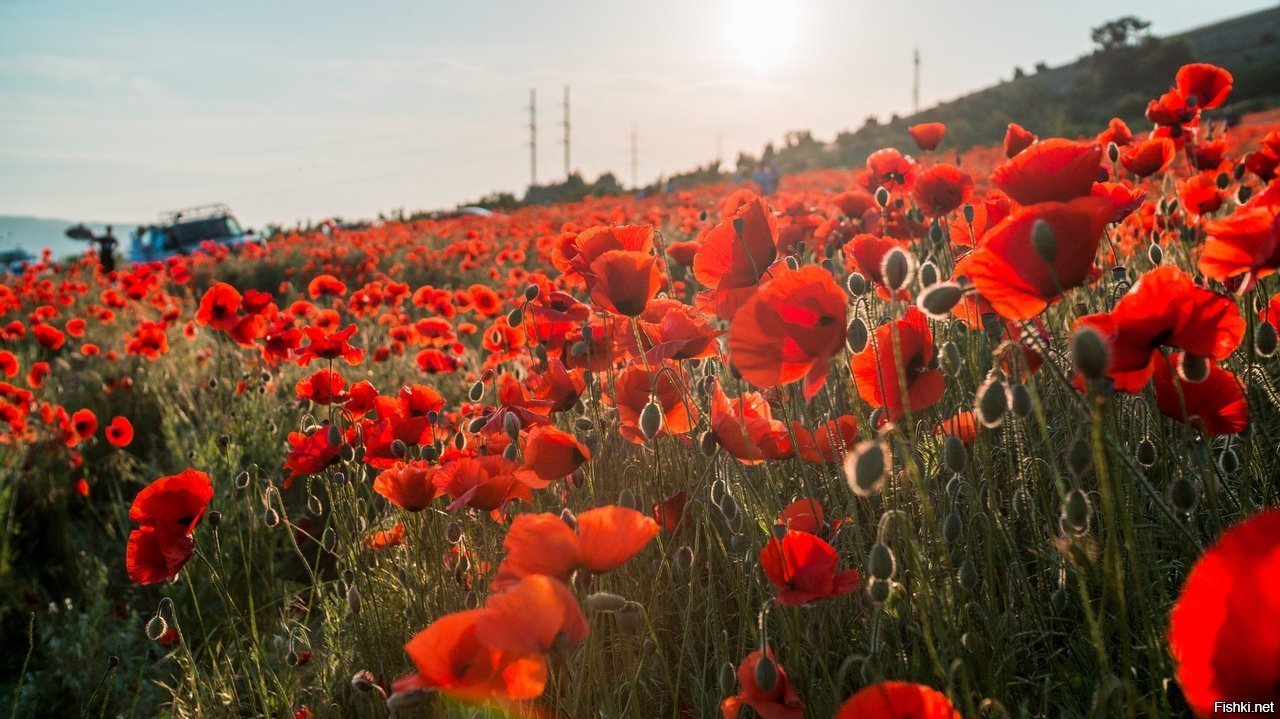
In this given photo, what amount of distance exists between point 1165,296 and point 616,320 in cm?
121

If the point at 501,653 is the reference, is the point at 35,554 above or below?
below

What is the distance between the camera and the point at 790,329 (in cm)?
121

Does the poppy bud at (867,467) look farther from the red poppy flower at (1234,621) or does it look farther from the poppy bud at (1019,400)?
the red poppy flower at (1234,621)

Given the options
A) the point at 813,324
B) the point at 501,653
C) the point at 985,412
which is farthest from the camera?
the point at 813,324

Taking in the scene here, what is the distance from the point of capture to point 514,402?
1970 millimetres

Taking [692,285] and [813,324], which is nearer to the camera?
[813,324]

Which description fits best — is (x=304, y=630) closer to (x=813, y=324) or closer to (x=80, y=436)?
(x=813, y=324)

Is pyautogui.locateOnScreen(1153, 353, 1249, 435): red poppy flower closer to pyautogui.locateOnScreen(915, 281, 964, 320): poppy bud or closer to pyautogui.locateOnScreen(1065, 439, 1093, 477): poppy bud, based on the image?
pyautogui.locateOnScreen(1065, 439, 1093, 477): poppy bud

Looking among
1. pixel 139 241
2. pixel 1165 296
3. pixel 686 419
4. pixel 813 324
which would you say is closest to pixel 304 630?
pixel 686 419

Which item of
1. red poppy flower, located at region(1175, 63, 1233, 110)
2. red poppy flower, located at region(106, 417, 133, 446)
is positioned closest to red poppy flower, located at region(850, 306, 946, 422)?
red poppy flower, located at region(1175, 63, 1233, 110)

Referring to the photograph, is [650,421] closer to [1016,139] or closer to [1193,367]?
[1193,367]

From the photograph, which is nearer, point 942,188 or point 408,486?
point 408,486

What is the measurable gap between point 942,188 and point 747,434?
1.36m

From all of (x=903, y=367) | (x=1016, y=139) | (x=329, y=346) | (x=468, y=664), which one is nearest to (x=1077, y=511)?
(x=903, y=367)
